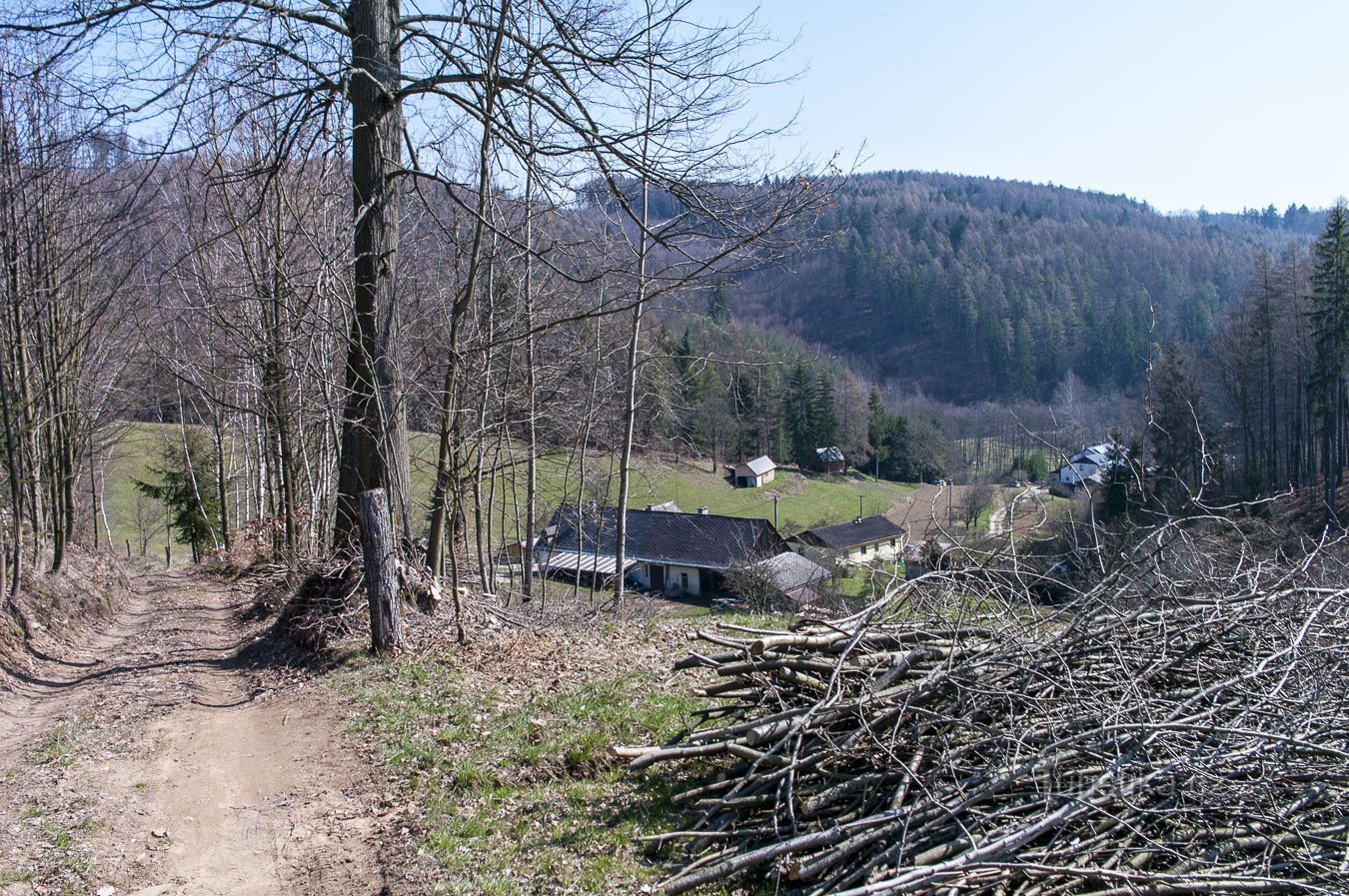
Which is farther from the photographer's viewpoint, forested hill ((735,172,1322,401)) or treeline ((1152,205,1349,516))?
forested hill ((735,172,1322,401))

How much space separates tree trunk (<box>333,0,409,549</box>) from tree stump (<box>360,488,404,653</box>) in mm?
1037

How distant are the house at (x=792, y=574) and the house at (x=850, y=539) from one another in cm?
91

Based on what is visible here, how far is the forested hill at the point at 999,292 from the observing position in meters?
96.6

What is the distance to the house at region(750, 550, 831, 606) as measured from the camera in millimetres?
22203

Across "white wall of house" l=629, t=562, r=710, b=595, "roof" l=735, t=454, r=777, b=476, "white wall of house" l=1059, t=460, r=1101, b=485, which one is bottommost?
"white wall of house" l=629, t=562, r=710, b=595

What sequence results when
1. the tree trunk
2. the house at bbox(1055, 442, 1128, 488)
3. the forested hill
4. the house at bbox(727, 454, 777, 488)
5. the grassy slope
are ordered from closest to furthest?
the grassy slope, the house at bbox(1055, 442, 1128, 488), the tree trunk, the house at bbox(727, 454, 777, 488), the forested hill

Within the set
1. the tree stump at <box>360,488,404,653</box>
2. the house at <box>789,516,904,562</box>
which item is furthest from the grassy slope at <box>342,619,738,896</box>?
the house at <box>789,516,904,562</box>

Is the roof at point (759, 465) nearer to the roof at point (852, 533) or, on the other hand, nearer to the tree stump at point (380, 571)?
the roof at point (852, 533)

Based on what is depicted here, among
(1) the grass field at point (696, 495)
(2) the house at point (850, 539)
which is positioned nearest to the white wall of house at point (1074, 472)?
(1) the grass field at point (696, 495)

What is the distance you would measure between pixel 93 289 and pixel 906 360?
4153 inches

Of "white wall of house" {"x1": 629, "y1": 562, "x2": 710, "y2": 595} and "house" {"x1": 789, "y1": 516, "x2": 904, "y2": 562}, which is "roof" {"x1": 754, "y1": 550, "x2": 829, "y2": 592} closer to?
"house" {"x1": 789, "y1": 516, "x2": 904, "y2": 562}

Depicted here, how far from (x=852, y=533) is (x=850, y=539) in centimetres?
118

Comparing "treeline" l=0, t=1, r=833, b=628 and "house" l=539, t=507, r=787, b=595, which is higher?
"treeline" l=0, t=1, r=833, b=628

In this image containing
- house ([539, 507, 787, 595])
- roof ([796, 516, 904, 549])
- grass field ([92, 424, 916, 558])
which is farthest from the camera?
house ([539, 507, 787, 595])
